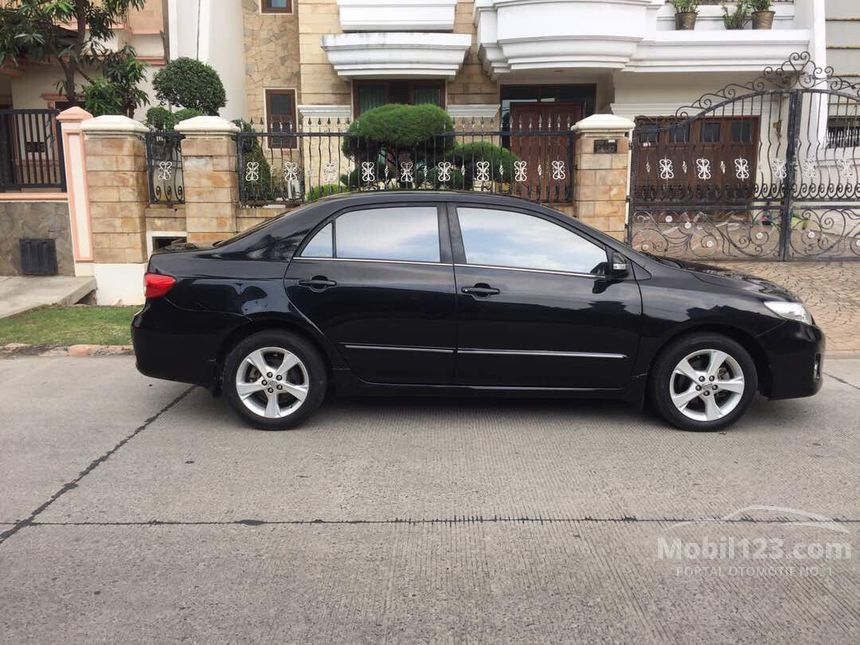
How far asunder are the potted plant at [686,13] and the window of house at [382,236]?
12.2 m

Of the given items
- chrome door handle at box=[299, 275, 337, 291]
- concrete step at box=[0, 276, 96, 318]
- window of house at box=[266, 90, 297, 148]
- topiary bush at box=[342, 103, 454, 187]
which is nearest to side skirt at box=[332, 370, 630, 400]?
chrome door handle at box=[299, 275, 337, 291]

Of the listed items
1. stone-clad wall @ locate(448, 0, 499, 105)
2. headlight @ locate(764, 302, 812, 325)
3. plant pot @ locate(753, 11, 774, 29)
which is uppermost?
plant pot @ locate(753, 11, 774, 29)

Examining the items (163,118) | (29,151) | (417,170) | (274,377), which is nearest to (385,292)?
(274,377)

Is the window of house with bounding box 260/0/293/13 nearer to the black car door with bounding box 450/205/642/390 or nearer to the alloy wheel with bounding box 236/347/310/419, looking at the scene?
the black car door with bounding box 450/205/642/390

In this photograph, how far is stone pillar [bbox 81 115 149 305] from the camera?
10180 millimetres

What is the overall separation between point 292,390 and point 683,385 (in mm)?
2714

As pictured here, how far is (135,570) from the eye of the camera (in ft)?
10.7

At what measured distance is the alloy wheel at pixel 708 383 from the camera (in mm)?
5016

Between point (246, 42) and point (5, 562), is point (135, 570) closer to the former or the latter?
point (5, 562)

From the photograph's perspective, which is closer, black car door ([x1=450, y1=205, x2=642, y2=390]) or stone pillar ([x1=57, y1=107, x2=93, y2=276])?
black car door ([x1=450, y1=205, x2=642, y2=390])

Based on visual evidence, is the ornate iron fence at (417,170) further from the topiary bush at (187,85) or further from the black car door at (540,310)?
the black car door at (540,310)

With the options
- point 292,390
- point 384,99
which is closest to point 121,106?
point 384,99

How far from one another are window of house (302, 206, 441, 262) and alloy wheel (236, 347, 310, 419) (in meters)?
0.75

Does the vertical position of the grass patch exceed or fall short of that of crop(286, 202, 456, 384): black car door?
it falls short
